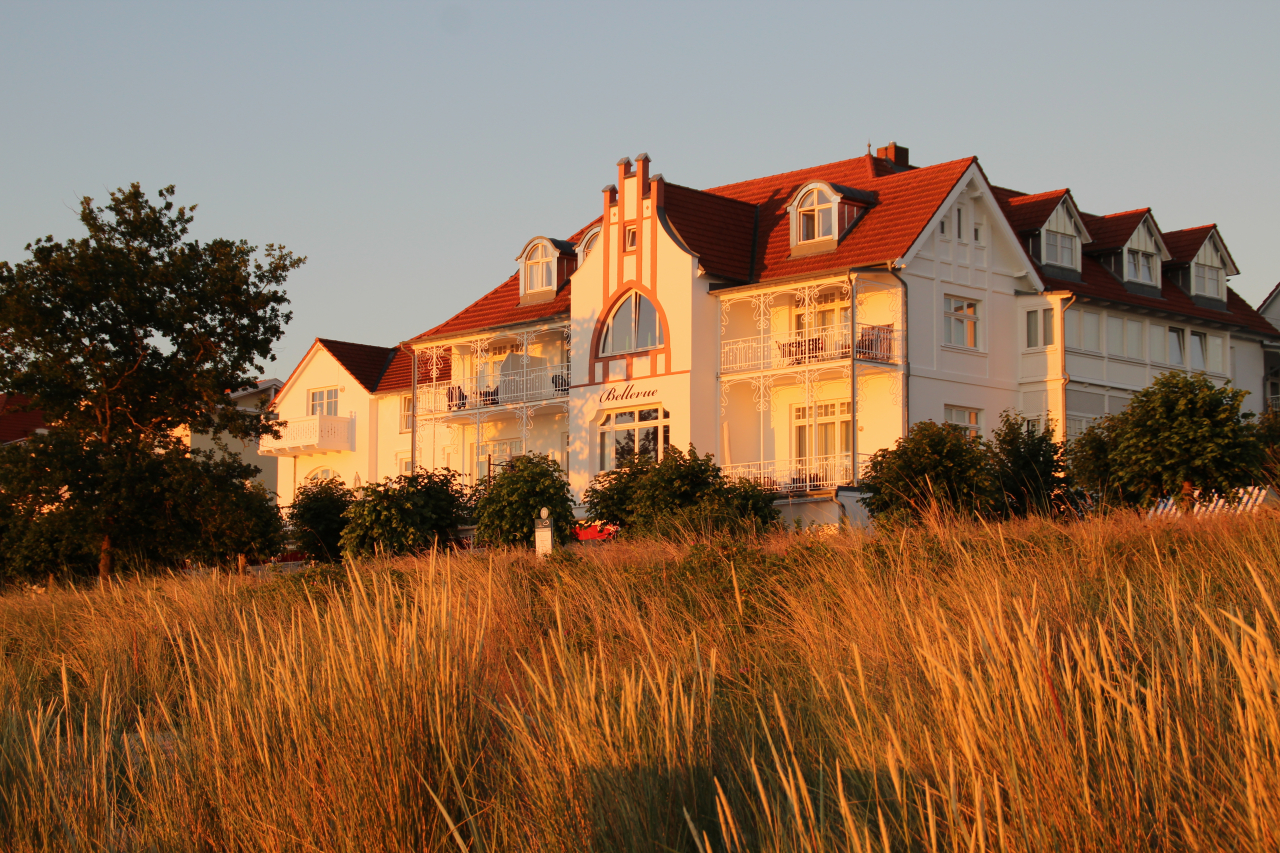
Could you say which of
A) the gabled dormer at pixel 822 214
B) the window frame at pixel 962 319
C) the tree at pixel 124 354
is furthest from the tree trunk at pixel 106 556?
the window frame at pixel 962 319

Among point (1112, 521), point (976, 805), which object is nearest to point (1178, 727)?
point (976, 805)

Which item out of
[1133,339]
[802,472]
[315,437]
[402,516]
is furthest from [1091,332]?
[315,437]

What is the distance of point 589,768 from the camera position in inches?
196

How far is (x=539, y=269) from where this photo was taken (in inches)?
1491

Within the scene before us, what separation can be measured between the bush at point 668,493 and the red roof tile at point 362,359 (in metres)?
19.4

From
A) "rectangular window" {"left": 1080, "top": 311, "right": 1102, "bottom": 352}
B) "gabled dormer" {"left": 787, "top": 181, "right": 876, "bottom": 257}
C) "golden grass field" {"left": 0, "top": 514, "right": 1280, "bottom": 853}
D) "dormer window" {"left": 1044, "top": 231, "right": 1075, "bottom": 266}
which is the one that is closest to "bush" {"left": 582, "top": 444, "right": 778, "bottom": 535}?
"gabled dormer" {"left": 787, "top": 181, "right": 876, "bottom": 257}

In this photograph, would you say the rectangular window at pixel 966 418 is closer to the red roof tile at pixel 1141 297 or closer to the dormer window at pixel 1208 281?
the red roof tile at pixel 1141 297

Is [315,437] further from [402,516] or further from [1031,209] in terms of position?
[1031,209]

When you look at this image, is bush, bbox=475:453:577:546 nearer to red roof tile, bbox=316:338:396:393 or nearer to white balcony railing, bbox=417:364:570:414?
white balcony railing, bbox=417:364:570:414

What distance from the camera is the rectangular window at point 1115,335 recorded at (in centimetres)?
3278

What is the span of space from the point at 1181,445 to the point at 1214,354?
1673cm

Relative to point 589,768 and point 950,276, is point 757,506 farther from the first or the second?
point 589,768

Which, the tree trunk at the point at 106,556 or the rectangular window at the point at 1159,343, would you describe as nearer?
the tree trunk at the point at 106,556

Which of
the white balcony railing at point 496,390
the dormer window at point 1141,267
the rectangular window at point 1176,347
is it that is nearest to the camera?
the rectangular window at point 1176,347
